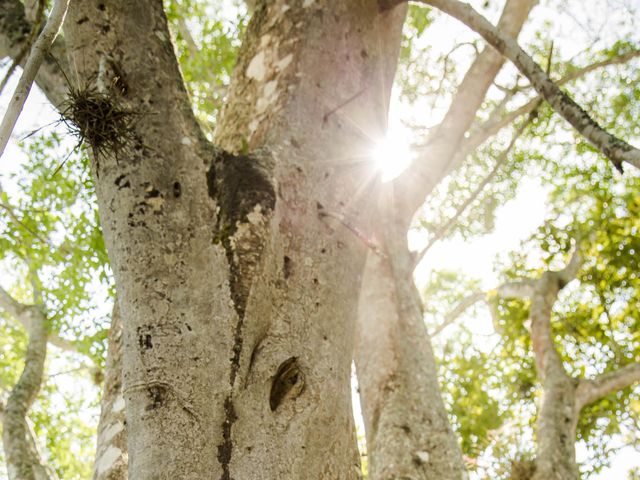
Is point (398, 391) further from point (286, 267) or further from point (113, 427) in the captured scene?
point (286, 267)

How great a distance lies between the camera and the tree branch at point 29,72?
4.99 feet

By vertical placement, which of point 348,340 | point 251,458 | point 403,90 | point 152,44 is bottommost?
point 251,458

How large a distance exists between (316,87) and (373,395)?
2170 mm

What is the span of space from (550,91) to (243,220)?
1259 mm

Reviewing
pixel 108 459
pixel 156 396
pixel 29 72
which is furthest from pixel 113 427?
pixel 29 72

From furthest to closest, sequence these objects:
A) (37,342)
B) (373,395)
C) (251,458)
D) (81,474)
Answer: (81,474) < (37,342) < (373,395) < (251,458)

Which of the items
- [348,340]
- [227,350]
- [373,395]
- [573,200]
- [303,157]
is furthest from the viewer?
[573,200]

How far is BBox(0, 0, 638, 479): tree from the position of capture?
1.80 meters

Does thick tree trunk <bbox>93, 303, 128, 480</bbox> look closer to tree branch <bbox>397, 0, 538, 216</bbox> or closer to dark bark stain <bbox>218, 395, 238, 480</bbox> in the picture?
dark bark stain <bbox>218, 395, 238, 480</bbox>

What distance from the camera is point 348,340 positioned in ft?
7.28

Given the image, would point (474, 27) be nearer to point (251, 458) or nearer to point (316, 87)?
point (316, 87)

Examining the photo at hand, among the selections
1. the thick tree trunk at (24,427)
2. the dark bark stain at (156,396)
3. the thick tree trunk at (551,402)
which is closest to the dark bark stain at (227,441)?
the dark bark stain at (156,396)

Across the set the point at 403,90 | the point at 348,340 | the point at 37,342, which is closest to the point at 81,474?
the point at 37,342

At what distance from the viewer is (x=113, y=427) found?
306 centimetres
